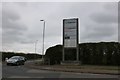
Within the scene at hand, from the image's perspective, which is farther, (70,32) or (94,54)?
(94,54)

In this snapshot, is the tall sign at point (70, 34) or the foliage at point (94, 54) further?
the foliage at point (94, 54)

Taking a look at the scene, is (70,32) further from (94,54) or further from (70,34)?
(94,54)

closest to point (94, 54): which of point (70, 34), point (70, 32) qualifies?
point (70, 34)

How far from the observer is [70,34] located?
3803 cm

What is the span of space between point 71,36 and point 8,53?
29960 mm

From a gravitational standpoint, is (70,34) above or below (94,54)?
above

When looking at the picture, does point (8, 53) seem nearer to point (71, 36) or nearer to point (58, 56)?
point (58, 56)

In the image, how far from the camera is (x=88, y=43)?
41.5 m

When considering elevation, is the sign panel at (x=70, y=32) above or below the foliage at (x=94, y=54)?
above

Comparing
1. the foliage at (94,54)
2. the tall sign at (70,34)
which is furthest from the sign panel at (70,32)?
the foliage at (94,54)

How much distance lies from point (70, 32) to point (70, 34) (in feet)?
1.00

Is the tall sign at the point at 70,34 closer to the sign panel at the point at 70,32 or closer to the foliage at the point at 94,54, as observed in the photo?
the sign panel at the point at 70,32

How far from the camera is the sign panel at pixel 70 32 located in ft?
124

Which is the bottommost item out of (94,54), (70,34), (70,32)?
(94,54)
